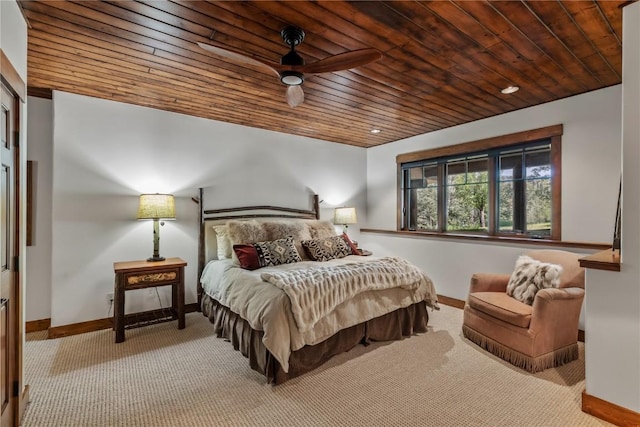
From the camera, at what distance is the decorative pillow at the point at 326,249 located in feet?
12.4

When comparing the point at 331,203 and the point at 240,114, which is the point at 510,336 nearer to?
the point at 331,203

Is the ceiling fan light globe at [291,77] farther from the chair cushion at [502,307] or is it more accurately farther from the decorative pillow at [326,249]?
the chair cushion at [502,307]

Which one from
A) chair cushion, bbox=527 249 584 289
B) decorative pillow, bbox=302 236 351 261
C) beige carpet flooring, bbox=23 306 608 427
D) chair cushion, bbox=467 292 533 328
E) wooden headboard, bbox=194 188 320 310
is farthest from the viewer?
wooden headboard, bbox=194 188 320 310

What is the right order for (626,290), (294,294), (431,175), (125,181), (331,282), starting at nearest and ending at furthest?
(626,290), (294,294), (331,282), (125,181), (431,175)

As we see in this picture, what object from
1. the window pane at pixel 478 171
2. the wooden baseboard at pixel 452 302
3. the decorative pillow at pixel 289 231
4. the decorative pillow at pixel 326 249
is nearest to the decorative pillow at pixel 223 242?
the decorative pillow at pixel 289 231

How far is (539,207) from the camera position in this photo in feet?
12.2

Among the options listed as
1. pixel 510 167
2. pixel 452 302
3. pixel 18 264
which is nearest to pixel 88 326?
pixel 18 264

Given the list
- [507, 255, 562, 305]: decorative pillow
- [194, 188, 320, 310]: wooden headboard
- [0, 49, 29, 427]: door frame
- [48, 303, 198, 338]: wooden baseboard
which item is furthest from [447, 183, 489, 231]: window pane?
[0, 49, 29, 427]: door frame

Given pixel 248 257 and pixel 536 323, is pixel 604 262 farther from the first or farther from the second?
pixel 248 257

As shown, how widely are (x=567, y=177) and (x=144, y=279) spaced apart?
4.65m

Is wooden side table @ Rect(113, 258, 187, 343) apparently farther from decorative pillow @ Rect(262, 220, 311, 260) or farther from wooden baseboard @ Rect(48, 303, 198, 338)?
decorative pillow @ Rect(262, 220, 311, 260)

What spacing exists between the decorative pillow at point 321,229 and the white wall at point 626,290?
2.98 metres

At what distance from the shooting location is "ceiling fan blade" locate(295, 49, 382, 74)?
1.95 meters

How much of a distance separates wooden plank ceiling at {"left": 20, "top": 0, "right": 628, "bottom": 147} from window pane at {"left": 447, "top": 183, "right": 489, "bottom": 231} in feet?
3.73
